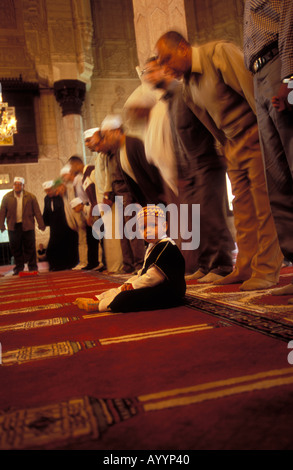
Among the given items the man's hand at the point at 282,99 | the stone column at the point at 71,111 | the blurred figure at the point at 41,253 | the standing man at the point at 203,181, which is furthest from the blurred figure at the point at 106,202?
the stone column at the point at 71,111

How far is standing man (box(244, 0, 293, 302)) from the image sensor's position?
4.89ft

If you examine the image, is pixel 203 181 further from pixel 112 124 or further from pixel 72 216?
pixel 72 216

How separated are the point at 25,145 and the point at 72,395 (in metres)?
11.2

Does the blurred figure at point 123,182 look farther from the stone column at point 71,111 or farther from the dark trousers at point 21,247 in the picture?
the stone column at point 71,111

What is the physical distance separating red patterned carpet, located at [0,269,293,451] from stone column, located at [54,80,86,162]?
1006cm

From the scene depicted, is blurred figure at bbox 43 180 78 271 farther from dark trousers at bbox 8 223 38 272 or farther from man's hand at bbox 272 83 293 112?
man's hand at bbox 272 83 293 112

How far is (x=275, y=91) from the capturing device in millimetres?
1633

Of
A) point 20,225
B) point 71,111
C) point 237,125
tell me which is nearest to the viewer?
point 237,125

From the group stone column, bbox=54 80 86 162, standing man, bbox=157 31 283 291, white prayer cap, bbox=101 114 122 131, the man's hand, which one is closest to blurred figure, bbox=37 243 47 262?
stone column, bbox=54 80 86 162

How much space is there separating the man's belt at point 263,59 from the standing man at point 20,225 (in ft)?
16.5

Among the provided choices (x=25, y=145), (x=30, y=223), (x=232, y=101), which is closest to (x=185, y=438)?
(x=232, y=101)

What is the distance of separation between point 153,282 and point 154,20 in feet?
10.8

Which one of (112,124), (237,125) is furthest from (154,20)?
(237,125)

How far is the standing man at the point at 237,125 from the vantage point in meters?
2.21
